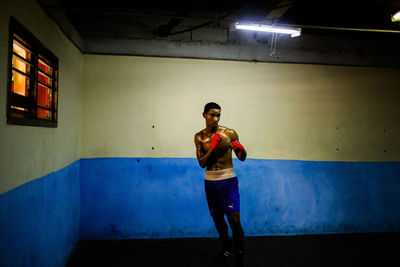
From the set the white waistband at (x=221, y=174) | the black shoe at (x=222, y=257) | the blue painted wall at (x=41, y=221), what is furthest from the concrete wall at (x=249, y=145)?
the white waistband at (x=221, y=174)

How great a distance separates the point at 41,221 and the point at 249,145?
2985 millimetres

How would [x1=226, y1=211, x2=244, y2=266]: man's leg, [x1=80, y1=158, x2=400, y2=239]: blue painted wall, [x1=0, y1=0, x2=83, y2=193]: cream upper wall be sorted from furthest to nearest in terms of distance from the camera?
[x1=80, y1=158, x2=400, y2=239]: blue painted wall
[x1=226, y1=211, x2=244, y2=266]: man's leg
[x1=0, y1=0, x2=83, y2=193]: cream upper wall

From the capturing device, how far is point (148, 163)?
13.9ft

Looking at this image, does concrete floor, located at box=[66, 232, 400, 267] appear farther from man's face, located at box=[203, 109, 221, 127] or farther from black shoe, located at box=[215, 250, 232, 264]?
man's face, located at box=[203, 109, 221, 127]

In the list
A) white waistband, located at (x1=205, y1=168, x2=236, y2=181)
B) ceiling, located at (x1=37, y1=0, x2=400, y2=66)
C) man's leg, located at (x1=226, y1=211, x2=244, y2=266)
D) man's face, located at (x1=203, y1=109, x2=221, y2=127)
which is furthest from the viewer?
ceiling, located at (x1=37, y1=0, x2=400, y2=66)

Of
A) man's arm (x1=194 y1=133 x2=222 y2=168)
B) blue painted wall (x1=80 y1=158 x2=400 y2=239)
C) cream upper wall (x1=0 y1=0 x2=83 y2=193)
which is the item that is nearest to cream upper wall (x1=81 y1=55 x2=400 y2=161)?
blue painted wall (x1=80 y1=158 x2=400 y2=239)

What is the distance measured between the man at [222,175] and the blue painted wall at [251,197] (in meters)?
0.91

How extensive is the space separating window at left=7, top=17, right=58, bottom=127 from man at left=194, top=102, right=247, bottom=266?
5.62 feet

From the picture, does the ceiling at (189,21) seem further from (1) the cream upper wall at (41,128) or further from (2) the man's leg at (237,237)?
(2) the man's leg at (237,237)

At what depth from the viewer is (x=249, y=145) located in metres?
4.45

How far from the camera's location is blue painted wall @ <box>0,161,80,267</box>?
78.6 inches

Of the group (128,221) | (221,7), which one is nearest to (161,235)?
(128,221)

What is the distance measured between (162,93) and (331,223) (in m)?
3.42

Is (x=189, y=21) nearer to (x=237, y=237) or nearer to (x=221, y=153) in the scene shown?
(x=221, y=153)
